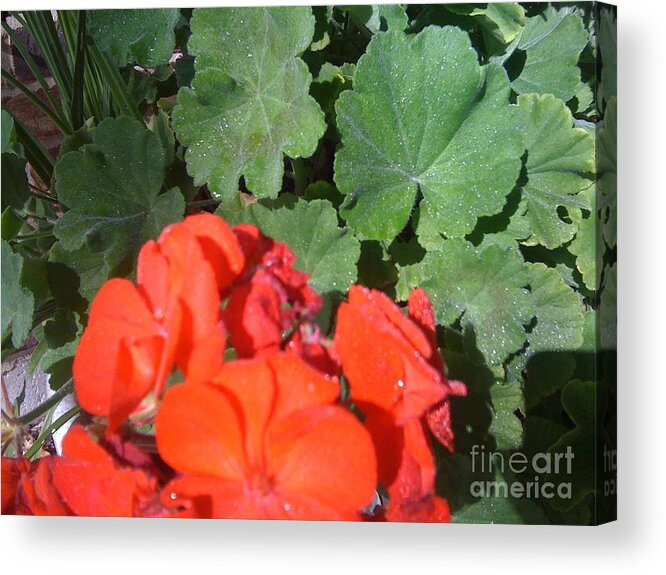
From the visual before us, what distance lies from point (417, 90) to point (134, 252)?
1.30ft

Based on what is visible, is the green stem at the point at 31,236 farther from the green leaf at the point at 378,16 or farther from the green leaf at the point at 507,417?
the green leaf at the point at 507,417

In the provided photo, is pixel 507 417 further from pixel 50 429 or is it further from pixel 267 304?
pixel 50 429

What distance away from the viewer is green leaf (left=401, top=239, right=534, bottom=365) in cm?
113

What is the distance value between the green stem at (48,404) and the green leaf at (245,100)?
0.31 meters

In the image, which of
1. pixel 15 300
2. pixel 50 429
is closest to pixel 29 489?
pixel 50 429

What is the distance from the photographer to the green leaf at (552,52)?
3.67 feet

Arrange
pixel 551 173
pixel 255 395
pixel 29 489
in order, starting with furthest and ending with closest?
1. pixel 29 489
2. pixel 551 173
3. pixel 255 395

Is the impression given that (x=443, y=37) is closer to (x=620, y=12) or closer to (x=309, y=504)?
(x=620, y=12)

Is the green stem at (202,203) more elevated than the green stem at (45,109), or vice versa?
the green stem at (45,109)

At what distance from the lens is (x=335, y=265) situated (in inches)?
45.3

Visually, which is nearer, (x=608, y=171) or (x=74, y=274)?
(x=608, y=171)

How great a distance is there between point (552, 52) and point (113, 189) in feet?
1.84

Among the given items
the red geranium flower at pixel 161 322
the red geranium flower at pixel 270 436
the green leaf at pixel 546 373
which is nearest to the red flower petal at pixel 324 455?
the red geranium flower at pixel 270 436

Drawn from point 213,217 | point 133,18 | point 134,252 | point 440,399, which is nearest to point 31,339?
point 134,252
